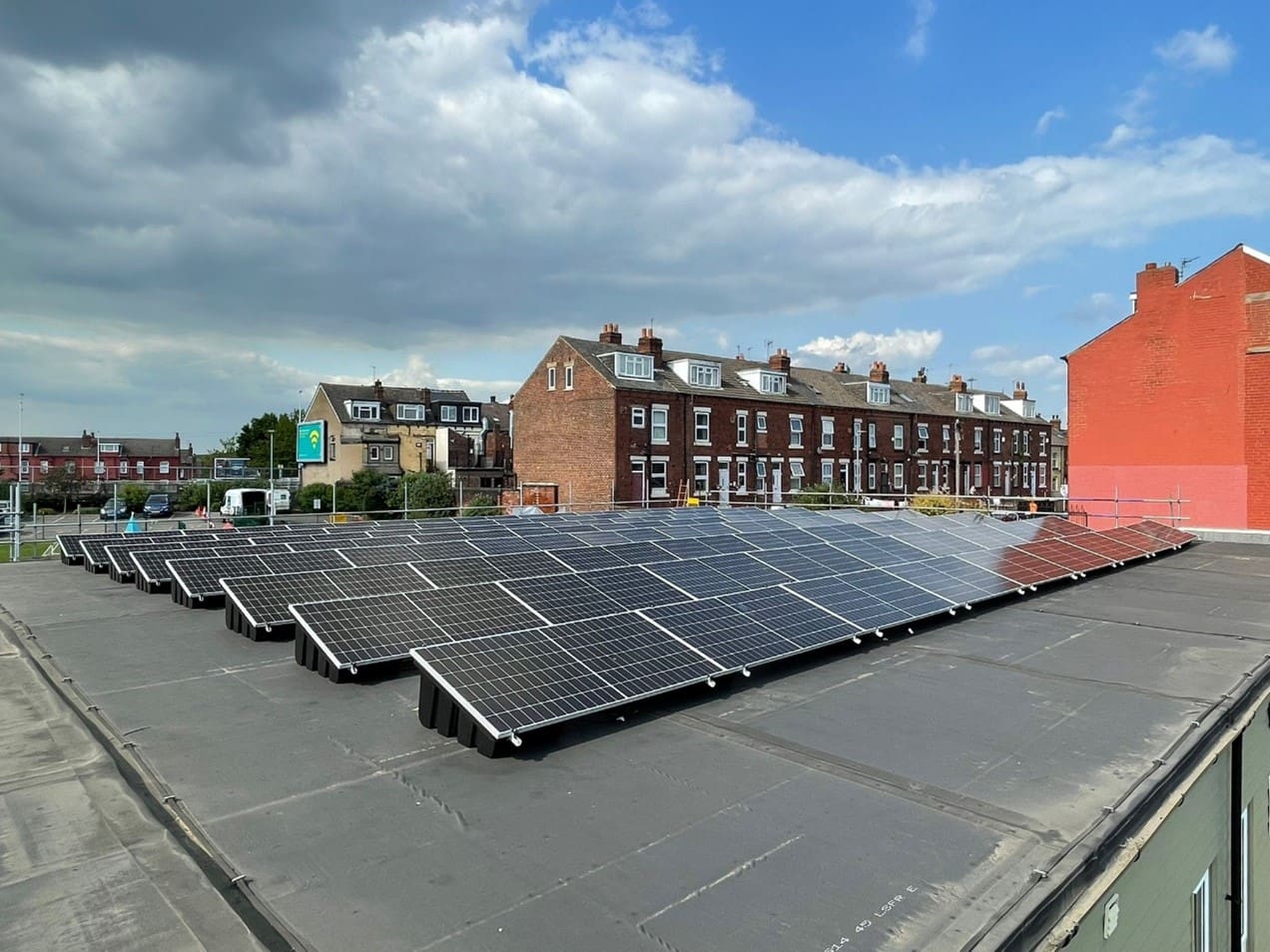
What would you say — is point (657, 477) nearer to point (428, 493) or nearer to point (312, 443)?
point (428, 493)

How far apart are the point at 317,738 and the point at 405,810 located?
1.52 meters

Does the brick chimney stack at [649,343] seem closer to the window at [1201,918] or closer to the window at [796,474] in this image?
the window at [796,474]

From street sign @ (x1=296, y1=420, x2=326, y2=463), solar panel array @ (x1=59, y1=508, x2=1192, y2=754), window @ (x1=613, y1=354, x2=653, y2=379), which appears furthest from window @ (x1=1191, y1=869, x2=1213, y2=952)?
street sign @ (x1=296, y1=420, x2=326, y2=463)

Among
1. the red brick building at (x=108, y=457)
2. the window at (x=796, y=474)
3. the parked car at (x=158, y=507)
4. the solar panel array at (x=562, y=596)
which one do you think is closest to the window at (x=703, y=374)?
the window at (x=796, y=474)

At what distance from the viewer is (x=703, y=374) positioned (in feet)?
154

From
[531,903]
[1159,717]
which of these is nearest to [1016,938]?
[531,903]

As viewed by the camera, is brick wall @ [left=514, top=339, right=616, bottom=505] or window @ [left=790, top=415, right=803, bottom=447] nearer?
brick wall @ [left=514, top=339, right=616, bottom=505]

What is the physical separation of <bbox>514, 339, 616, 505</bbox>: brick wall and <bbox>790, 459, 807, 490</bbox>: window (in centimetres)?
1370

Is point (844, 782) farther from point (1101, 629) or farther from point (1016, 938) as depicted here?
point (1101, 629)

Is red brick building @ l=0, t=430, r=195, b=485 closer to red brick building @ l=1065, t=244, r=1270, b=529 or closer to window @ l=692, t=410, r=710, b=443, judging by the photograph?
window @ l=692, t=410, r=710, b=443

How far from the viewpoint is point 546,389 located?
46.8 meters

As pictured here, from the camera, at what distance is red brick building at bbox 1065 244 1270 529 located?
2389 cm

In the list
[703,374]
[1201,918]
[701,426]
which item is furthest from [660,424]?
[1201,918]

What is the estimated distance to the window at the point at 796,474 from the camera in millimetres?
49219
